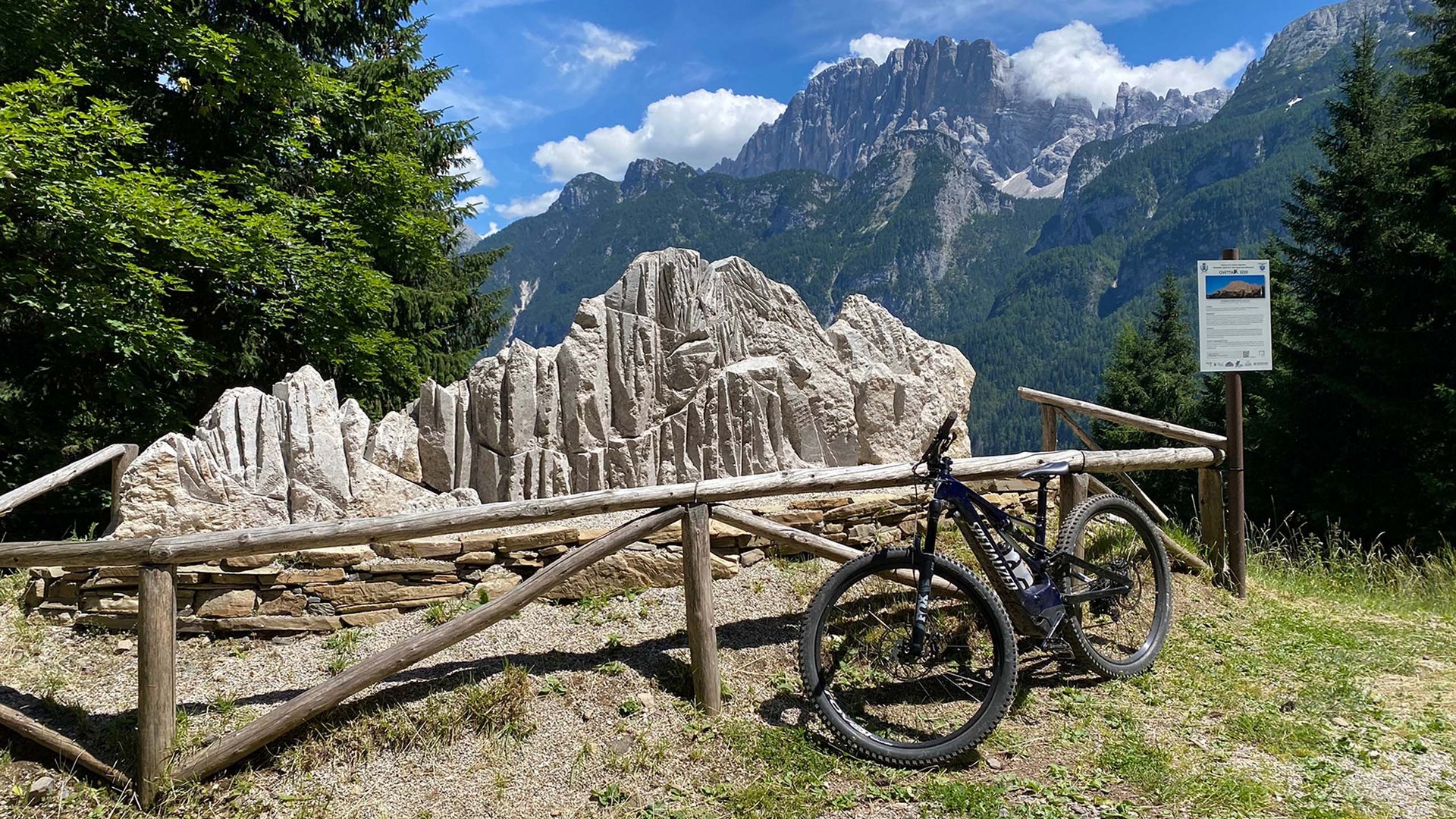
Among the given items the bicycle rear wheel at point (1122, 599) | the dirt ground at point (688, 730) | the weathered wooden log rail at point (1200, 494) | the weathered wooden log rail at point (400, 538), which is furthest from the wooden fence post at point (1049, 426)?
the weathered wooden log rail at point (400, 538)

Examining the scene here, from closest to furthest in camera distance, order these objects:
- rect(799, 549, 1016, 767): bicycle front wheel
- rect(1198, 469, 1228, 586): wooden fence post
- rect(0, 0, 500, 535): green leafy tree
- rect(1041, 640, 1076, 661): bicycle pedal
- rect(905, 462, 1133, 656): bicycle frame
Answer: rect(799, 549, 1016, 767): bicycle front wheel, rect(905, 462, 1133, 656): bicycle frame, rect(1041, 640, 1076, 661): bicycle pedal, rect(1198, 469, 1228, 586): wooden fence post, rect(0, 0, 500, 535): green leafy tree

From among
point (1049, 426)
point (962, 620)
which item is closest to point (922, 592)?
point (962, 620)

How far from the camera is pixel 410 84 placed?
46.5 feet

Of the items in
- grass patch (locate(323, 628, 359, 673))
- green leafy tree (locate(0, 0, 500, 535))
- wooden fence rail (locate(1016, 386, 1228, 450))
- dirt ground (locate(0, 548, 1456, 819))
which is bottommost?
dirt ground (locate(0, 548, 1456, 819))

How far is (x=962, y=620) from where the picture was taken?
16.6 feet

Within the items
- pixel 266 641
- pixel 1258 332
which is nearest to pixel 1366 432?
pixel 1258 332

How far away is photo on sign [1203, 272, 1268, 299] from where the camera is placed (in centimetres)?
582

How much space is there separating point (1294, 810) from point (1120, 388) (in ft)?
82.6

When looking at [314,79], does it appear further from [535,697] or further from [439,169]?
[535,697]

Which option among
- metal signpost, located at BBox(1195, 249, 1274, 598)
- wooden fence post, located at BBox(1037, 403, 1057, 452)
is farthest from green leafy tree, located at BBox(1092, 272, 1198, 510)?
metal signpost, located at BBox(1195, 249, 1274, 598)

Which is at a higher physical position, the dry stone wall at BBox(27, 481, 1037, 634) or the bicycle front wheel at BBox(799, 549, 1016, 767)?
the dry stone wall at BBox(27, 481, 1037, 634)

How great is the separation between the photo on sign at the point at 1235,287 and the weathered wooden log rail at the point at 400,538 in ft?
7.66

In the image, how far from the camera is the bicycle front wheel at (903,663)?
3.97 metres

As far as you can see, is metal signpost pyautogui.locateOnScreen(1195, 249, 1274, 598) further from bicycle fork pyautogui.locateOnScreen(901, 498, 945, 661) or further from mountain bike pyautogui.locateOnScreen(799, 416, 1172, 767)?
bicycle fork pyautogui.locateOnScreen(901, 498, 945, 661)
